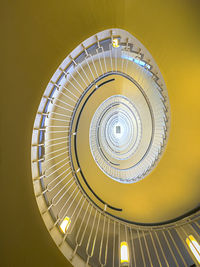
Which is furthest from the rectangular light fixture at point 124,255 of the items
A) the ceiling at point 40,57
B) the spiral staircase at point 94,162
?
the ceiling at point 40,57

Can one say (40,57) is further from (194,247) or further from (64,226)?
(194,247)

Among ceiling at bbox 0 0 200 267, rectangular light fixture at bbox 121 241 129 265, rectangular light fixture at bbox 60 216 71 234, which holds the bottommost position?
rectangular light fixture at bbox 121 241 129 265

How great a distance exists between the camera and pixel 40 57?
2240 millimetres

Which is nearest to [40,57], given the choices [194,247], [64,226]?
[64,226]

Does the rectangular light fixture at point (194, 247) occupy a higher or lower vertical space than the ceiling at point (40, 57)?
lower

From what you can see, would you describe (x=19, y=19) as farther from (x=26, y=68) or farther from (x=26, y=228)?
(x=26, y=228)

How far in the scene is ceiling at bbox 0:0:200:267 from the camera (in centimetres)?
210

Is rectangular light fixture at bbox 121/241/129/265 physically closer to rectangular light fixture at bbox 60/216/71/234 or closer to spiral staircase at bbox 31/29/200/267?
spiral staircase at bbox 31/29/200/267

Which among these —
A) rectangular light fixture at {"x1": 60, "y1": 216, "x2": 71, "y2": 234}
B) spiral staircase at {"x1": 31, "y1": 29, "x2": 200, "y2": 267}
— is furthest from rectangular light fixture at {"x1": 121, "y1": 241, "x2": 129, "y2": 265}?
rectangular light fixture at {"x1": 60, "y1": 216, "x2": 71, "y2": 234}

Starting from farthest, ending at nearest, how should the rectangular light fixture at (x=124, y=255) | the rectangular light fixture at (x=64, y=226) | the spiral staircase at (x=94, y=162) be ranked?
the rectangular light fixture at (x=64, y=226) < the spiral staircase at (x=94, y=162) < the rectangular light fixture at (x=124, y=255)

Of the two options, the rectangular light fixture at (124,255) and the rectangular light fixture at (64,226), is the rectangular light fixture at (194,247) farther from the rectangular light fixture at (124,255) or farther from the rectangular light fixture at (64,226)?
the rectangular light fixture at (64,226)

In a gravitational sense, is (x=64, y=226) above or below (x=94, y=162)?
below

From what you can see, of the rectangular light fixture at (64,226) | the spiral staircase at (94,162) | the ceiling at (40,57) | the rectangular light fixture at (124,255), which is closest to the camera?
the ceiling at (40,57)

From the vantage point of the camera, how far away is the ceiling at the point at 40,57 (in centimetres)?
210
